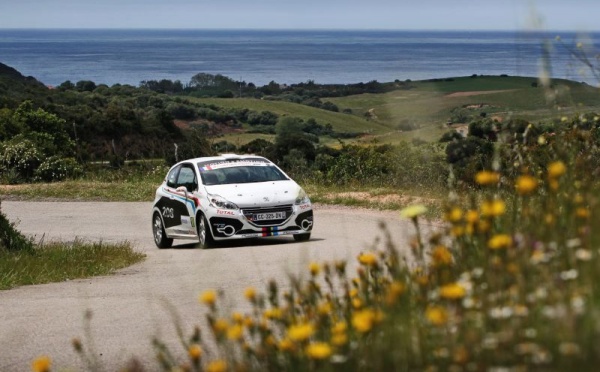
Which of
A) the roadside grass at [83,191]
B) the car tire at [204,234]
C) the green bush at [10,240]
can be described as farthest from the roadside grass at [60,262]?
the roadside grass at [83,191]

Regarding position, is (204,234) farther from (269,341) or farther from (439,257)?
(439,257)

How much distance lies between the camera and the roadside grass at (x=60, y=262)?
13.7m

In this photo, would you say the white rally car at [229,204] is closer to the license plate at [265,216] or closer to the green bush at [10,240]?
the license plate at [265,216]

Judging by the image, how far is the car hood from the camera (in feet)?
57.5

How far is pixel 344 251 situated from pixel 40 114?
33446 mm

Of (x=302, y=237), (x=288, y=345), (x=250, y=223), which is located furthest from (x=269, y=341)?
(x=302, y=237)

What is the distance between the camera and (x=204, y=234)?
17.8 m

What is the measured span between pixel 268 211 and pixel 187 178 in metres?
2.10

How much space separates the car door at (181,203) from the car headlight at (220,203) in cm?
50

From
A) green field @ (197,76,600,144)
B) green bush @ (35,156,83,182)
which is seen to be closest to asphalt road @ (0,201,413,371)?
green field @ (197,76,600,144)

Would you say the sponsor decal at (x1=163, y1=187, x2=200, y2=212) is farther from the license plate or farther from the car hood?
the license plate

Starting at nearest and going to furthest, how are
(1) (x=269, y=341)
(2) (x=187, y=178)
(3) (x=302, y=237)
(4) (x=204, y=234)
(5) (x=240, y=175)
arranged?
(1) (x=269, y=341) < (4) (x=204, y=234) < (3) (x=302, y=237) < (5) (x=240, y=175) < (2) (x=187, y=178)

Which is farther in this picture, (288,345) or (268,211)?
(268,211)

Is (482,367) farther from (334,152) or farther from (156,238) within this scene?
(334,152)
